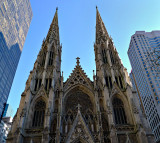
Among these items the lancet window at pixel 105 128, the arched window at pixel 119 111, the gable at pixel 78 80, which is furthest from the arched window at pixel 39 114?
the arched window at pixel 119 111

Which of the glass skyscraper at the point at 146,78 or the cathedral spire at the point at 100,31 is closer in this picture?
the cathedral spire at the point at 100,31

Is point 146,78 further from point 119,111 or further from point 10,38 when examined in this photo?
point 10,38

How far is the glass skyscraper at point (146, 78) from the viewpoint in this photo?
48.8 metres

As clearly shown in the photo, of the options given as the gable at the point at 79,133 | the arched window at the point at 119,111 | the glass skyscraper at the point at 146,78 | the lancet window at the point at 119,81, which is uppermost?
the glass skyscraper at the point at 146,78

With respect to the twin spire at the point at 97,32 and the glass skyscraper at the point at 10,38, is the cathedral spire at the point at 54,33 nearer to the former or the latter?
the twin spire at the point at 97,32

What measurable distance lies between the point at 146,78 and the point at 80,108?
35505 mm

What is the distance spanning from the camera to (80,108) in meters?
26.0

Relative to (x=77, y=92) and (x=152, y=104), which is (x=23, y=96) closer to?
(x=77, y=92)

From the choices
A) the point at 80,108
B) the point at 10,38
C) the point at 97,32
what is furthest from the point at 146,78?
the point at 10,38

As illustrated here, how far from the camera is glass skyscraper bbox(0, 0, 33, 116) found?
128 ft

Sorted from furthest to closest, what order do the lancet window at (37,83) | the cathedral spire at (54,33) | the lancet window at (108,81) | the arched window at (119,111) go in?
the cathedral spire at (54,33) → the lancet window at (37,83) → the lancet window at (108,81) → the arched window at (119,111)

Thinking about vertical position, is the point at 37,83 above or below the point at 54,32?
below

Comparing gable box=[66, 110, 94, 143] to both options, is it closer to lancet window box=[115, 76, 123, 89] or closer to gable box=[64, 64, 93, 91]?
gable box=[64, 64, 93, 91]

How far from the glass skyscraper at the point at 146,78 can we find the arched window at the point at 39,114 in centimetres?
2342
